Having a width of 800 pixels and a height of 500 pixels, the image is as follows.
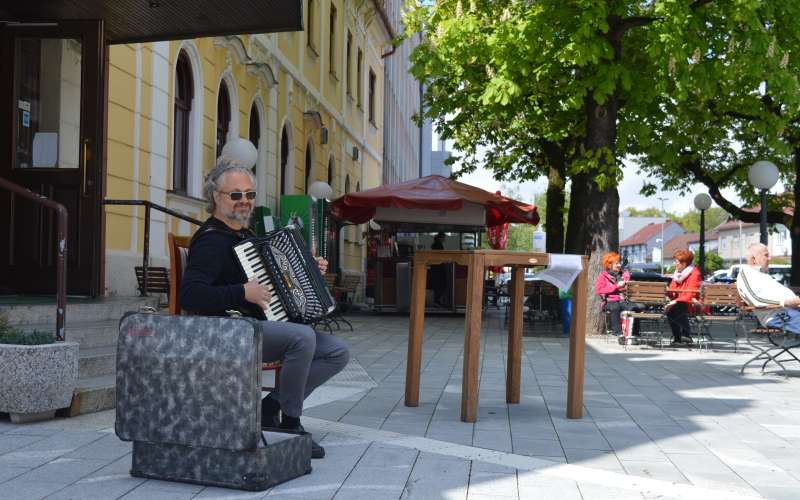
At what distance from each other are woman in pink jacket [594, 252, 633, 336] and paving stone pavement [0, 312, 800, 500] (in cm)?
514

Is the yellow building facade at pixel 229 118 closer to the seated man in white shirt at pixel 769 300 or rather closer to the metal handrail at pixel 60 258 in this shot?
the metal handrail at pixel 60 258

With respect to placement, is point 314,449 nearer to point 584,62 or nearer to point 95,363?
point 95,363

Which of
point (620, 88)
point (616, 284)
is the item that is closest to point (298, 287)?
point (616, 284)

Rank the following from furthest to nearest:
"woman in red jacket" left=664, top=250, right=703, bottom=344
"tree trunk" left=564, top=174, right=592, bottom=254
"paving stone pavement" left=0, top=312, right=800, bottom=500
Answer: "tree trunk" left=564, top=174, right=592, bottom=254 → "woman in red jacket" left=664, top=250, right=703, bottom=344 → "paving stone pavement" left=0, top=312, right=800, bottom=500

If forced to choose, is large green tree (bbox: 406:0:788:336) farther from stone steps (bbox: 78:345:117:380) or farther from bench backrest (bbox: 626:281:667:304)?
stone steps (bbox: 78:345:117:380)

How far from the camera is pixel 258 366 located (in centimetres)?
414

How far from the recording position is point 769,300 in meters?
9.39

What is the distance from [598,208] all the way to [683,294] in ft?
8.35

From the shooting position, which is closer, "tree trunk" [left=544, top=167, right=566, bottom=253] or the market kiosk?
the market kiosk

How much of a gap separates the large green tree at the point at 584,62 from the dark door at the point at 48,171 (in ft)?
22.5

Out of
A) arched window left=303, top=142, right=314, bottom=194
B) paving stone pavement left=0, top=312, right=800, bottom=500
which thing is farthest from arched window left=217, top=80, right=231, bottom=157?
paving stone pavement left=0, top=312, right=800, bottom=500

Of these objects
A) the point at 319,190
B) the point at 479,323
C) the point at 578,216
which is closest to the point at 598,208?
the point at 578,216

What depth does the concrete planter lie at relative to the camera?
5.62 m

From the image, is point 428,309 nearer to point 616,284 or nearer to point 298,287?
point 616,284
